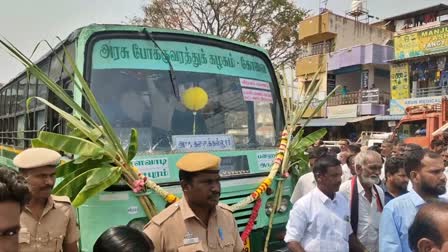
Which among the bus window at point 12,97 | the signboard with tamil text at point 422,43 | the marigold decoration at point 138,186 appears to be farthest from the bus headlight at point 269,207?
the signboard with tamil text at point 422,43

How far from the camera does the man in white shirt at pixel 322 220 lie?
3242 millimetres

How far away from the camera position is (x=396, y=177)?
148 inches

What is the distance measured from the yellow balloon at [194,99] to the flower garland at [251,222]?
0.94m

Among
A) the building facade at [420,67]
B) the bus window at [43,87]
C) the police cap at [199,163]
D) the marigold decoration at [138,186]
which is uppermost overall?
the building facade at [420,67]

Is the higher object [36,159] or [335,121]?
[335,121]

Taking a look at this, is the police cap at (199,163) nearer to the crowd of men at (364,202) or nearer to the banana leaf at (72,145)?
the banana leaf at (72,145)

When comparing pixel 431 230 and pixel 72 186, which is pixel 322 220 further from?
pixel 72 186

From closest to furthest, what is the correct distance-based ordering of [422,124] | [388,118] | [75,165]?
[75,165] < [422,124] < [388,118]

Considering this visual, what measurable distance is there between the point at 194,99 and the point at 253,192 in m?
0.92

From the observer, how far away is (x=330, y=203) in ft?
11.0

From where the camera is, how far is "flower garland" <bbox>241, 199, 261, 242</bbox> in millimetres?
3337

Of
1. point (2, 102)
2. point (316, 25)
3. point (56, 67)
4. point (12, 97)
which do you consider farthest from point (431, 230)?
point (316, 25)

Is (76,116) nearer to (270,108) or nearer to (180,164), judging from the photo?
(180,164)

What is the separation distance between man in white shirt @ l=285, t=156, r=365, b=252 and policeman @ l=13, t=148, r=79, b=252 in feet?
5.08
